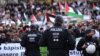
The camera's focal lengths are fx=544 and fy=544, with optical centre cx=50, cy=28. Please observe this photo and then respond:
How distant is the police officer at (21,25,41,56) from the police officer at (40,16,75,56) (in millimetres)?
2701

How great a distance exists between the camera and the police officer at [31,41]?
16031mm

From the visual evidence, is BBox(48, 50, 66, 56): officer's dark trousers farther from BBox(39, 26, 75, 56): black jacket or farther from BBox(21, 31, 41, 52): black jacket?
BBox(21, 31, 41, 52): black jacket

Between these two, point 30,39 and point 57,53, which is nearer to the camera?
point 57,53

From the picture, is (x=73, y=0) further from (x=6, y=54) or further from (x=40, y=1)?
(x=6, y=54)

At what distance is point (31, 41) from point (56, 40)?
283 cm

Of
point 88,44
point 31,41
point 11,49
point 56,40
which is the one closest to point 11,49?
point 11,49

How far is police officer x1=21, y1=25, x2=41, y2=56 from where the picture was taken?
631 inches

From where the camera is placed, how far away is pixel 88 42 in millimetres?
14930

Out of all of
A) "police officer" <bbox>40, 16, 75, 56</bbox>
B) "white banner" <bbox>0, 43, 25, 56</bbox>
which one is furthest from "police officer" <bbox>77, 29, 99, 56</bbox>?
"white banner" <bbox>0, 43, 25, 56</bbox>

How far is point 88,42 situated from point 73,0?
3555 centimetres

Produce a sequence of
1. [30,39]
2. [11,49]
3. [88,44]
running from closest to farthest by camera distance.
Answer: [88,44] < [30,39] < [11,49]

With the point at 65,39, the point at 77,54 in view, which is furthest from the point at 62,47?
the point at 77,54

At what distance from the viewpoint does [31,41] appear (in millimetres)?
16109

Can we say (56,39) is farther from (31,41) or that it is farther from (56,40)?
(31,41)
